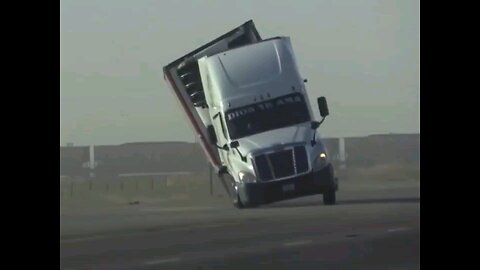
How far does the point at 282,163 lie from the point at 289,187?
367 mm

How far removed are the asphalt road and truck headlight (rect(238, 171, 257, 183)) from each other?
41cm

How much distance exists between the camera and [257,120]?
13.9 meters

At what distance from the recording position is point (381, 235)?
42.1 ft

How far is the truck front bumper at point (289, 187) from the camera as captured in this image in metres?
13.3

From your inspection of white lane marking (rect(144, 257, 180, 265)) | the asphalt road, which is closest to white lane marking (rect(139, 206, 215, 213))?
the asphalt road

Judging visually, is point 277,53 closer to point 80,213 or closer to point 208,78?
point 208,78

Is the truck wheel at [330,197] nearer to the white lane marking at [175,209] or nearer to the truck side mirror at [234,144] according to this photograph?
the truck side mirror at [234,144]

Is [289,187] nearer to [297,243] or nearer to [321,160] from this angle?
[321,160]

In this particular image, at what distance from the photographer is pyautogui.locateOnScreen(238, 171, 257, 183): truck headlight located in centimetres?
1345

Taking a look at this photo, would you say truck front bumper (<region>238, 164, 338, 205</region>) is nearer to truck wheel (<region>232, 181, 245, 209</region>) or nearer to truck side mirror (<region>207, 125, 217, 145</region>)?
truck wheel (<region>232, 181, 245, 209</region>)

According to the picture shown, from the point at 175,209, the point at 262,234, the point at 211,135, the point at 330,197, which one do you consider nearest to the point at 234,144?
the point at 211,135
